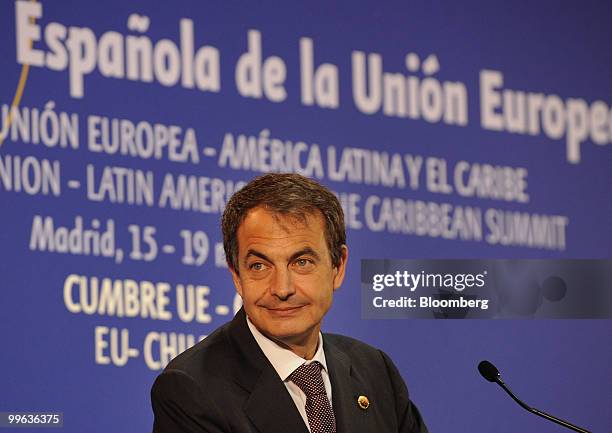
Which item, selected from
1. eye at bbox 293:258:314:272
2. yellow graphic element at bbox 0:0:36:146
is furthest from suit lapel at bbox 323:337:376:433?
yellow graphic element at bbox 0:0:36:146

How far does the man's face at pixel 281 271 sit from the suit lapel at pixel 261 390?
55 millimetres

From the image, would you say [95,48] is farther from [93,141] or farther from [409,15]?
[409,15]

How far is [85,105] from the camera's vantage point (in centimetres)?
452

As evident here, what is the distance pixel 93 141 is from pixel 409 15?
1.57 meters

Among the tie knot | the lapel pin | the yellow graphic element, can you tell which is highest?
the yellow graphic element

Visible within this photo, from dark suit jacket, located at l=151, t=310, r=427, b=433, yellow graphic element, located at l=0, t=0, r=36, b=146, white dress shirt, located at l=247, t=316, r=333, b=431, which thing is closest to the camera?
dark suit jacket, located at l=151, t=310, r=427, b=433

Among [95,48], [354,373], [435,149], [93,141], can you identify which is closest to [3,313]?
[93,141]

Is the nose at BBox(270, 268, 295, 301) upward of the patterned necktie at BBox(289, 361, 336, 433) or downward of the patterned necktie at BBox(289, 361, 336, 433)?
upward

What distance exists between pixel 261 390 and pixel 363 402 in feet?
0.93

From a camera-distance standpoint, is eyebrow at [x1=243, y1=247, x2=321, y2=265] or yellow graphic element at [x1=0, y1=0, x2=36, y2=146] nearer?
eyebrow at [x1=243, y1=247, x2=321, y2=265]

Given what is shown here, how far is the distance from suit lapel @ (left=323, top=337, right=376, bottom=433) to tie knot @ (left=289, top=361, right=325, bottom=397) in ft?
0.15

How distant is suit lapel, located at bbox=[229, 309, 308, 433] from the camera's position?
2234mm

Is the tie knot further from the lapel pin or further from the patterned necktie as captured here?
the lapel pin

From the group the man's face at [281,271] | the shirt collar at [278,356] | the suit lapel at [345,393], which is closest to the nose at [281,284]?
the man's face at [281,271]
